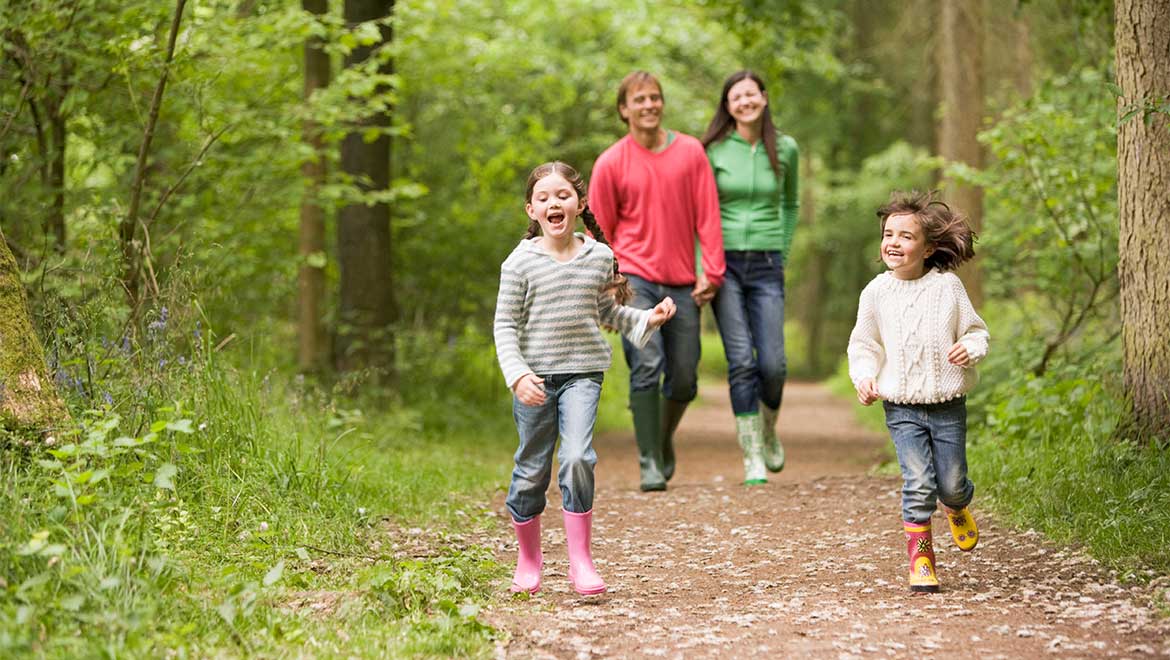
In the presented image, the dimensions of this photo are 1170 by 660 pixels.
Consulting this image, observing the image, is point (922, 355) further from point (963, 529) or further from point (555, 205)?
point (555, 205)

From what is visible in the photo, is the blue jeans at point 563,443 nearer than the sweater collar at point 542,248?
Yes

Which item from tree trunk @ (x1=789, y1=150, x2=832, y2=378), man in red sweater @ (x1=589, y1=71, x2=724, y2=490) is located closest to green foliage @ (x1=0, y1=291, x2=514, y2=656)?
man in red sweater @ (x1=589, y1=71, x2=724, y2=490)

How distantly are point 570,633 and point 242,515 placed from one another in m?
1.77

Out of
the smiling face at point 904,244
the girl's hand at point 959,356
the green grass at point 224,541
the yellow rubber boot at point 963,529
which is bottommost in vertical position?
the yellow rubber boot at point 963,529

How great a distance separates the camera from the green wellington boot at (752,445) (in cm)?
739

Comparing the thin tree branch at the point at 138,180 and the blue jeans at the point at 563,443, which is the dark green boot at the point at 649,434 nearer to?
the blue jeans at the point at 563,443

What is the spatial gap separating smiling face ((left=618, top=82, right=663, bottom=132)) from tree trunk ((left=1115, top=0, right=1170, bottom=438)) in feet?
7.82

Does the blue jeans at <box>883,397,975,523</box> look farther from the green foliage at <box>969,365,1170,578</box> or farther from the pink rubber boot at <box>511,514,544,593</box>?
the pink rubber boot at <box>511,514,544,593</box>

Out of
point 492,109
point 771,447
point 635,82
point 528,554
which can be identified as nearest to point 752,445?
point 771,447

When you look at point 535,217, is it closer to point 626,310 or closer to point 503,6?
point 626,310

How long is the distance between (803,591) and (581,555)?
35.2 inches

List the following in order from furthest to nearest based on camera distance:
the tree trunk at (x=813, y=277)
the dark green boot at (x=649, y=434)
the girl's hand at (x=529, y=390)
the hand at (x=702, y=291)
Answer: the tree trunk at (x=813, y=277) < the dark green boot at (x=649, y=434) < the hand at (x=702, y=291) < the girl's hand at (x=529, y=390)

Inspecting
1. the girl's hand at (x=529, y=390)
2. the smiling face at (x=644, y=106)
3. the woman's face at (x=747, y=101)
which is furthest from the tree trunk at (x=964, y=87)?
the girl's hand at (x=529, y=390)

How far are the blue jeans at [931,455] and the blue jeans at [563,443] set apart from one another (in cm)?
122
